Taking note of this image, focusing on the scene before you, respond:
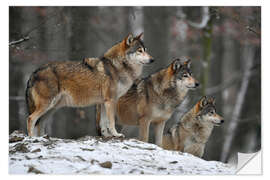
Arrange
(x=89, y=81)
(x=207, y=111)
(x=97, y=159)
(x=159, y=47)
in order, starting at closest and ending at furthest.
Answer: (x=97, y=159) → (x=89, y=81) → (x=207, y=111) → (x=159, y=47)

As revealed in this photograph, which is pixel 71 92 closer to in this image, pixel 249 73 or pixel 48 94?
pixel 48 94

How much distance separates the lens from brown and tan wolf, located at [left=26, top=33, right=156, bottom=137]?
19.9ft

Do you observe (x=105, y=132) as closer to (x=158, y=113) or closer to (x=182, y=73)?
(x=158, y=113)

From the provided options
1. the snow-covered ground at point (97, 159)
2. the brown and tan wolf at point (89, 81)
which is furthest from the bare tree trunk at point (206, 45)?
the snow-covered ground at point (97, 159)

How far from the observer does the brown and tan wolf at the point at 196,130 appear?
273 inches

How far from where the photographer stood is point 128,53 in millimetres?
6254

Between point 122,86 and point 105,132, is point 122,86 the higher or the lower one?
the higher one

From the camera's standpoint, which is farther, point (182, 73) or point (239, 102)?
point (239, 102)

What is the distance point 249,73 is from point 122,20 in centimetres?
501

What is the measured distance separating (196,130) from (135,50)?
190 centimetres

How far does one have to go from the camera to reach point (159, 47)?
1173cm

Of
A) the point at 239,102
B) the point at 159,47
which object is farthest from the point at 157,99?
the point at 239,102

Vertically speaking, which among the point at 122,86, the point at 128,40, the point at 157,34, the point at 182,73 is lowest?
the point at 122,86
